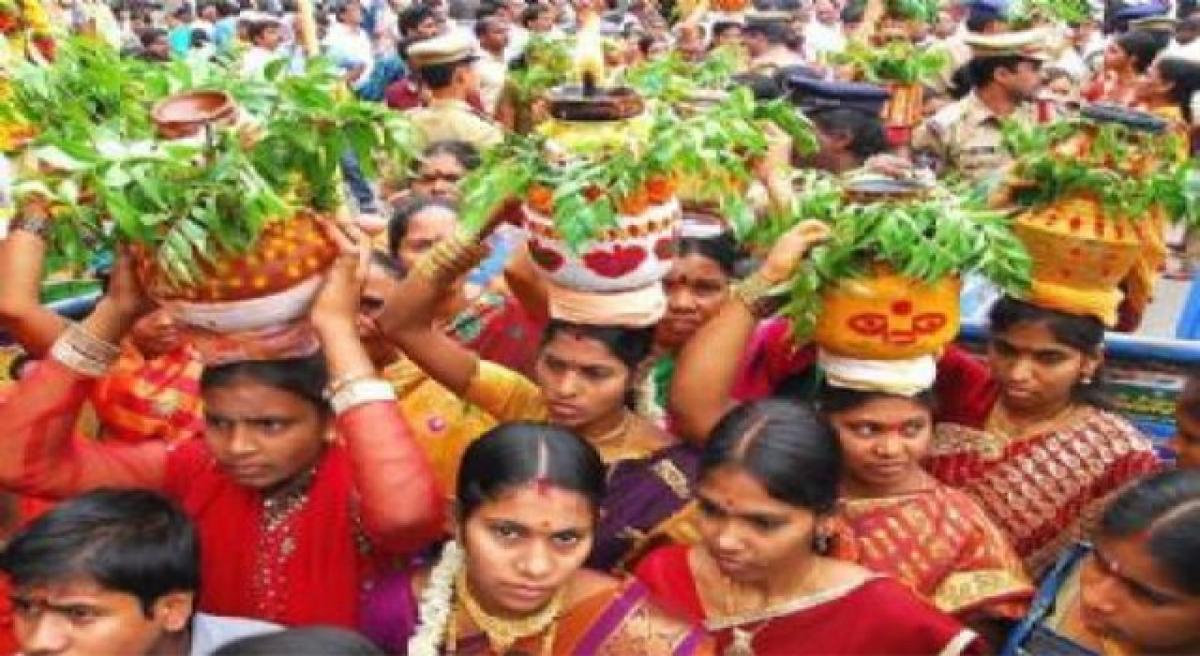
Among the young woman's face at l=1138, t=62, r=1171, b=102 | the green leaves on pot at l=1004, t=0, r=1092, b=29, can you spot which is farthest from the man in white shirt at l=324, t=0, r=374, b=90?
the young woman's face at l=1138, t=62, r=1171, b=102

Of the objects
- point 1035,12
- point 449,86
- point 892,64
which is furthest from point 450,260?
point 1035,12

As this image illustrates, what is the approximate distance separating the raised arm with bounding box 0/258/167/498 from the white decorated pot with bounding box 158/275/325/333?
8.3 inches

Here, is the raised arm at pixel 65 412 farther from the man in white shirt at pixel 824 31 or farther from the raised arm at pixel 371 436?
the man in white shirt at pixel 824 31

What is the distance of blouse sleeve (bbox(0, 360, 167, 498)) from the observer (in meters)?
3.21

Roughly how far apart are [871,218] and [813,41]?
29.0 feet

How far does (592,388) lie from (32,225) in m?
1.25

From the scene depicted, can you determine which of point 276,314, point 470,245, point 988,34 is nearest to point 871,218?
point 470,245

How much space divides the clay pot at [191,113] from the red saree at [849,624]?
1238mm

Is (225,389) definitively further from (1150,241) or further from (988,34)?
(988,34)

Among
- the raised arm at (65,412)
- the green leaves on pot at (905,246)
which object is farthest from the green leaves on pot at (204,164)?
the green leaves on pot at (905,246)

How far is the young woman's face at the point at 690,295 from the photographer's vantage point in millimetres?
3951

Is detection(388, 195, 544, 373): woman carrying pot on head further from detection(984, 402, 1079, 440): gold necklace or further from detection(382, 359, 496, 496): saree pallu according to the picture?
detection(984, 402, 1079, 440): gold necklace

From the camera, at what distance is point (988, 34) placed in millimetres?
7562

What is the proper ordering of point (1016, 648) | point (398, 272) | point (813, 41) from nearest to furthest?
1. point (1016, 648)
2. point (398, 272)
3. point (813, 41)
